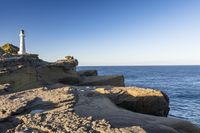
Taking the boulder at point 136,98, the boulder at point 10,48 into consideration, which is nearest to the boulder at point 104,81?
the boulder at point 136,98

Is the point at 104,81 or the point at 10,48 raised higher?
the point at 10,48

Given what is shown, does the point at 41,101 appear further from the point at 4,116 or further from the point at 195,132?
the point at 195,132

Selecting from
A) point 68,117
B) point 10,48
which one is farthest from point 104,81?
point 68,117

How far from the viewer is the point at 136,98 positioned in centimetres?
1905

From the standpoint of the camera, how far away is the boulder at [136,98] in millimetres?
18719

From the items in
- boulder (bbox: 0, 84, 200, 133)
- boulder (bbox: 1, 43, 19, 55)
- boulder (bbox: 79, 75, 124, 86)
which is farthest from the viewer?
boulder (bbox: 1, 43, 19, 55)

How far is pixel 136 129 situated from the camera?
10.6 meters

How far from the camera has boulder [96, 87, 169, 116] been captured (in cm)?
1872

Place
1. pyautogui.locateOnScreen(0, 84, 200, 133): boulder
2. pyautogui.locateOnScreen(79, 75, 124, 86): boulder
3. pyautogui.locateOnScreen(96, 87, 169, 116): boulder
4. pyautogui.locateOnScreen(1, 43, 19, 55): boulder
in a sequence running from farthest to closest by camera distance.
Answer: pyautogui.locateOnScreen(1, 43, 19, 55): boulder → pyautogui.locateOnScreen(79, 75, 124, 86): boulder → pyautogui.locateOnScreen(96, 87, 169, 116): boulder → pyautogui.locateOnScreen(0, 84, 200, 133): boulder

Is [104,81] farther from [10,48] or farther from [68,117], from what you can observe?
[68,117]

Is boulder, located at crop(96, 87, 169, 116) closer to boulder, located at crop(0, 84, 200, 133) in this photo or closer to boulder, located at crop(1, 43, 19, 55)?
boulder, located at crop(0, 84, 200, 133)

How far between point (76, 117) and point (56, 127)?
1.26 metres

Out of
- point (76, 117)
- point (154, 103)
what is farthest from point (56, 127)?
point (154, 103)

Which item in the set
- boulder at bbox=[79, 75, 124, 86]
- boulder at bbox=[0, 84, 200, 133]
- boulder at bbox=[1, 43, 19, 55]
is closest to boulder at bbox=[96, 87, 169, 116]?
boulder at bbox=[0, 84, 200, 133]
